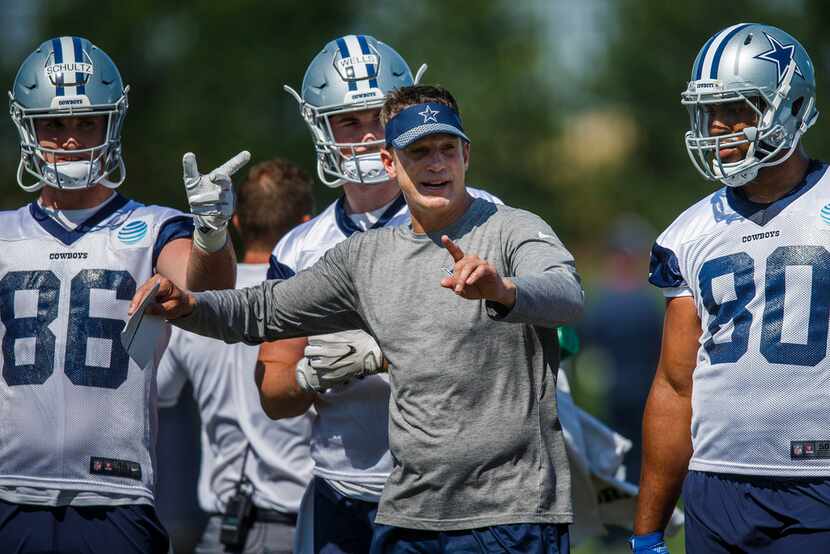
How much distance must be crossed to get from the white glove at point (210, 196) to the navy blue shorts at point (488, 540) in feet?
3.28

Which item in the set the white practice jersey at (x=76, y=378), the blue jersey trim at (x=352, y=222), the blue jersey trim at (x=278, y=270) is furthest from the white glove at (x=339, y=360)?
the white practice jersey at (x=76, y=378)

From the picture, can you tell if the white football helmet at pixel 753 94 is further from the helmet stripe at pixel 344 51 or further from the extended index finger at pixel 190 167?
the extended index finger at pixel 190 167

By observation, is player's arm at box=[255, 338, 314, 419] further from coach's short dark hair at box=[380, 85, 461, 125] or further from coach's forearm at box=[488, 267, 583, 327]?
coach's forearm at box=[488, 267, 583, 327]

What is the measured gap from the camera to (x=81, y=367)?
4.19 metres

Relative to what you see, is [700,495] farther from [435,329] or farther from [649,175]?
[649,175]

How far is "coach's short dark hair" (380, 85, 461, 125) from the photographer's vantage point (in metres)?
3.92

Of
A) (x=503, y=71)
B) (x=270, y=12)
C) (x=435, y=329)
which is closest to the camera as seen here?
(x=435, y=329)

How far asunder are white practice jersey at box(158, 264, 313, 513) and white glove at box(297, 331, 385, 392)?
0.87 meters

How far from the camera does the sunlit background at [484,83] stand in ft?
74.8

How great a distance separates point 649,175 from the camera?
30.4 m

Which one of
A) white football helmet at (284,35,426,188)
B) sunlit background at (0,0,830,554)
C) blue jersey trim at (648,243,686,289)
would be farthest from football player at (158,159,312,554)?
sunlit background at (0,0,830,554)

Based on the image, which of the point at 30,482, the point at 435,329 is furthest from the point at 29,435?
A: the point at 435,329

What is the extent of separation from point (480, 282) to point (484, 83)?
24.1m

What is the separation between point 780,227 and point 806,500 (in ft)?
2.47
